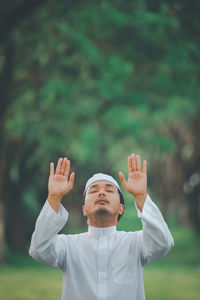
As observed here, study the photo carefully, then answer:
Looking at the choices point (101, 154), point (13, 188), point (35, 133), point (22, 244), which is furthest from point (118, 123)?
point (101, 154)

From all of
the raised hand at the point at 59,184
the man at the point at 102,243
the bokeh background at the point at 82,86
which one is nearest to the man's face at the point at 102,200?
the man at the point at 102,243

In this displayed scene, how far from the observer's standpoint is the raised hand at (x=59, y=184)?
3.48 metres

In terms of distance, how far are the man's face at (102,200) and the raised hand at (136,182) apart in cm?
19

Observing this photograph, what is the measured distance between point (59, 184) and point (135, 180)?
0.59 metres

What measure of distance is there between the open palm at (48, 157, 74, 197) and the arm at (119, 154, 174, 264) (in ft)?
1.44

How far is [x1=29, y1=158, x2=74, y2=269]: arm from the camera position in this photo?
132 inches

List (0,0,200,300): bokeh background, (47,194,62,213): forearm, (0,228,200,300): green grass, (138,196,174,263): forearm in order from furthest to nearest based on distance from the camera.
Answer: (0,228,200,300): green grass < (0,0,200,300): bokeh background < (47,194,62,213): forearm < (138,196,174,263): forearm

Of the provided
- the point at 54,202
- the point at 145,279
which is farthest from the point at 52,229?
the point at 145,279

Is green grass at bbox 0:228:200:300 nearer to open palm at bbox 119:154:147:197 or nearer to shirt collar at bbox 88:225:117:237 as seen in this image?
shirt collar at bbox 88:225:117:237

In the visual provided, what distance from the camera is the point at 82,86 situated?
10.9m

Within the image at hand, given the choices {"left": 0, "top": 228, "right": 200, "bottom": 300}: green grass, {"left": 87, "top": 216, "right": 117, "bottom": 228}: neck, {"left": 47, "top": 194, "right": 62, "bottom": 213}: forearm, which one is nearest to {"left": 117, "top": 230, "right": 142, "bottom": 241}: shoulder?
{"left": 87, "top": 216, "right": 117, "bottom": 228}: neck

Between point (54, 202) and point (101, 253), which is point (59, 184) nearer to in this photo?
point (54, 202)

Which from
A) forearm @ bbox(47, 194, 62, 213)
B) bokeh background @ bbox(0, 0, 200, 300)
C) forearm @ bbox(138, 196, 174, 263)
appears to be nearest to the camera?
forearm @ bbox(138, 196, 174, 263)

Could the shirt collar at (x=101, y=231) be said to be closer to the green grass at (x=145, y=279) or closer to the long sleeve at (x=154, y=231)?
the long sleeve at (x=154, y=231)
